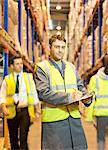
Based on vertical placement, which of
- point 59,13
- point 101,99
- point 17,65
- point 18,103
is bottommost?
point 18,103

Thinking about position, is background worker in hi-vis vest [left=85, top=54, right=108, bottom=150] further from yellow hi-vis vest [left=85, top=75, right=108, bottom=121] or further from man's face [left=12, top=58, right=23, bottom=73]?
man's face [left=12, top=58, right=23, bottom=73]

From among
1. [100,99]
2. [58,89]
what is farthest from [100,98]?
[58,89]

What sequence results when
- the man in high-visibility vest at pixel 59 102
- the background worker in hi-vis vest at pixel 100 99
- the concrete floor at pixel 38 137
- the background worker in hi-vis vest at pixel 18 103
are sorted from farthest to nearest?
the concrete floor at pixel 38 137 < the background worker in hi-vis vest at pixel 18 103 < the background worker in hi-vis vest at pixel 100 99 < the man in high-visibility vest at pixel 59 102

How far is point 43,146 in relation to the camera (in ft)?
9.62

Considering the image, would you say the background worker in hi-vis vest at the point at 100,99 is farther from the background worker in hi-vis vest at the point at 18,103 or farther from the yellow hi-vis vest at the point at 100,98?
the background worker in hi-vis vest at the point at 18,103

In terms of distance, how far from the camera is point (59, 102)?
2.90 metres

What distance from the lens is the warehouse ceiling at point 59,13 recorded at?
2043 cm

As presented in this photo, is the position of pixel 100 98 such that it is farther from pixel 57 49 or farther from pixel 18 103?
pixel 57 49

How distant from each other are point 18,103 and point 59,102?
240 centimetres

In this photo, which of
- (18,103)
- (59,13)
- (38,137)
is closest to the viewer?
(18,103)

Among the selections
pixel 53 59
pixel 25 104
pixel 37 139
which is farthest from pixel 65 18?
pixel 53 59

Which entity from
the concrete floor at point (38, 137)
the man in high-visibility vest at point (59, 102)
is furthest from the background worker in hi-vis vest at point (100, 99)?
the man in high-visibility vest at point (59, 102)

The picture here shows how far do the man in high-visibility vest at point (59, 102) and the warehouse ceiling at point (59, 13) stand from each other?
17093mm

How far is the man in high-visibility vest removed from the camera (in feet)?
9.48
